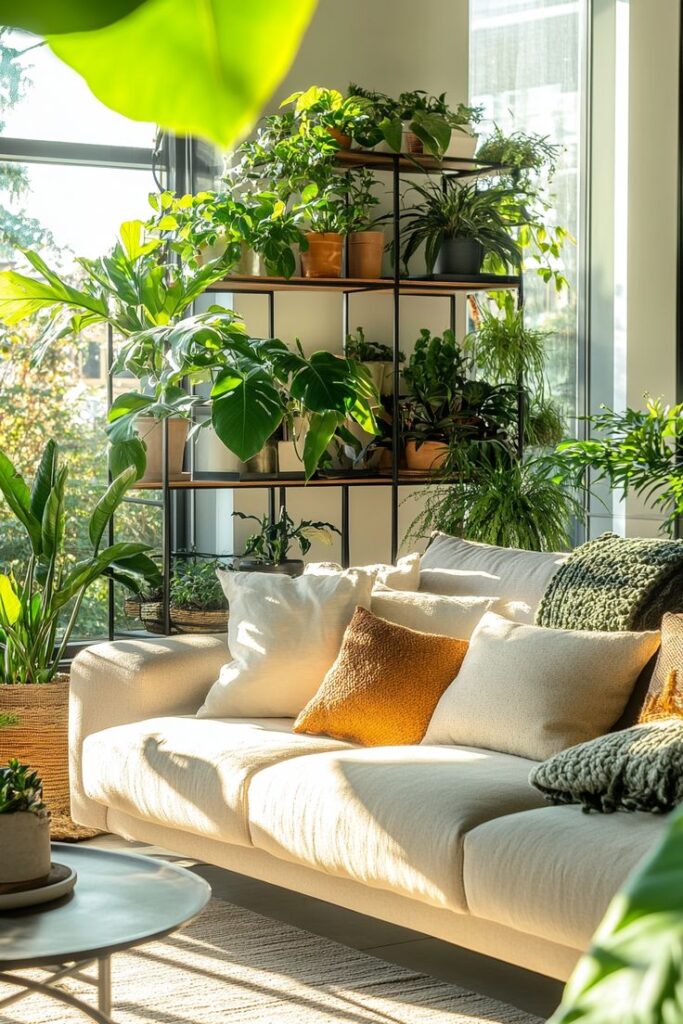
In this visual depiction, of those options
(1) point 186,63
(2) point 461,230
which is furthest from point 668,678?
(1) point 186,63

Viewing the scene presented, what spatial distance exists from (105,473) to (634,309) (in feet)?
7.74

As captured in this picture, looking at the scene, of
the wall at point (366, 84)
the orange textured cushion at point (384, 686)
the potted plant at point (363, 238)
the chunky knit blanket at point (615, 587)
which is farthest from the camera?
the wall at point (366, 84)

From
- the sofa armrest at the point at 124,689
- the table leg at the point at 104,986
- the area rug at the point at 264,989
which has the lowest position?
the area rug at the point at 264,989

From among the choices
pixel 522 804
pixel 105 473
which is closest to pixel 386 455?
pixel 105 473

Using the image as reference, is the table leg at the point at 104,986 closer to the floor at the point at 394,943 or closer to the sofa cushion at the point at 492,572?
the floor at the point at 394,943

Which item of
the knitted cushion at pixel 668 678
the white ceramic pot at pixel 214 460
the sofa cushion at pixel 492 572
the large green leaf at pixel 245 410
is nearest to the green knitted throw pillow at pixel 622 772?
the knitted cushion at pixel 668 678

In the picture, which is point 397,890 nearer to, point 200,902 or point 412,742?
point 200,902

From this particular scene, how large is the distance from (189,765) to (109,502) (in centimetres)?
111

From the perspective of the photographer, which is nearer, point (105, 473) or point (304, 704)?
point (304, 704)

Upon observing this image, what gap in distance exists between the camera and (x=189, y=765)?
314 centimetres

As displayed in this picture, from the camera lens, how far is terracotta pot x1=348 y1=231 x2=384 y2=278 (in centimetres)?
471

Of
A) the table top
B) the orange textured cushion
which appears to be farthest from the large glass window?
the table top

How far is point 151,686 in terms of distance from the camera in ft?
11.6

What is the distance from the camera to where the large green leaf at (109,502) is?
397 centimetres
